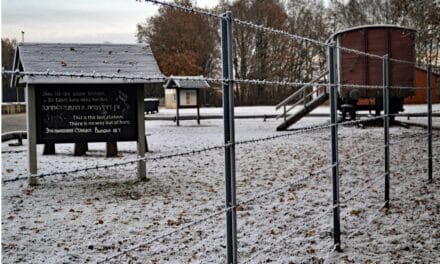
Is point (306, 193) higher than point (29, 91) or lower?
lower

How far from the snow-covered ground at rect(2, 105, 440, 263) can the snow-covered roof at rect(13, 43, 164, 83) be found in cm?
163

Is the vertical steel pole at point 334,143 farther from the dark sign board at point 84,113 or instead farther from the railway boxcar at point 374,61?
the railway boxcar at point 374,61

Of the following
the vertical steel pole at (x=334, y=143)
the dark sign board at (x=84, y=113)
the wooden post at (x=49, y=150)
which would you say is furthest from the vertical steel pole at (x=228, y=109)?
the wooden post at (x=49, y=150)

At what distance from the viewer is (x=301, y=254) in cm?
454

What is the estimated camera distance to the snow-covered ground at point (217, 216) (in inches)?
181

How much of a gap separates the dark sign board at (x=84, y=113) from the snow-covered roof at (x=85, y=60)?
0.71ft

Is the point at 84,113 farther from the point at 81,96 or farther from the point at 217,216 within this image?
the point at 217,216

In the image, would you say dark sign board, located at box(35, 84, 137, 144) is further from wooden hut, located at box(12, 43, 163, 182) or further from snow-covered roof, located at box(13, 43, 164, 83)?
snow-covered roof, located at box(13, 43, 164, 83)

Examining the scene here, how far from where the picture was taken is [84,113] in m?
8.09

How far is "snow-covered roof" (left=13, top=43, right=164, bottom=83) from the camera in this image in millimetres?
7766

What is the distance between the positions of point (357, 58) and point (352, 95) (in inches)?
52.8

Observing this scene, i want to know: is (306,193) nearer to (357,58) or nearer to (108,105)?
(108,105)

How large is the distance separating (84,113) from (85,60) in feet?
2.67

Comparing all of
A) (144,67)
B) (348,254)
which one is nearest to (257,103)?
(144,67)
